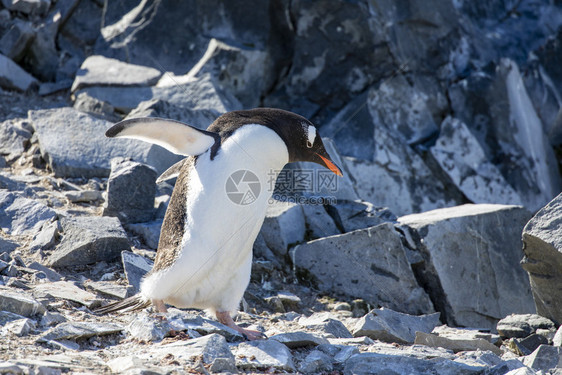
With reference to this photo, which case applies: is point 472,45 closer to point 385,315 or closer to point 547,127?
point 547,127

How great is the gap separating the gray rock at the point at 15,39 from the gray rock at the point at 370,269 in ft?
15.2

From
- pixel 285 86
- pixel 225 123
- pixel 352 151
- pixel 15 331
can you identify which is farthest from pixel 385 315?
pixel 285 86

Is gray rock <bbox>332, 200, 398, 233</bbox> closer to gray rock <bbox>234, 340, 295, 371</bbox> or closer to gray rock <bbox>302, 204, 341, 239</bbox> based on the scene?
gray rock <bbox>302, 204, 341, 239</bbox>

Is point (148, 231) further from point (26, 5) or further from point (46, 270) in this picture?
point (26, 5)

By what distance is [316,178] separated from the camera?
5551 millimetres

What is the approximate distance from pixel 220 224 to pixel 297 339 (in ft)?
2.22

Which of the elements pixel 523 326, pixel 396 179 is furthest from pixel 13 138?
pixel 523 326

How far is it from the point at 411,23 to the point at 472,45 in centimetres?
96

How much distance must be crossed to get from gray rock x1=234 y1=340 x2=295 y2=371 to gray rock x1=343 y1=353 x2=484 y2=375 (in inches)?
10.7

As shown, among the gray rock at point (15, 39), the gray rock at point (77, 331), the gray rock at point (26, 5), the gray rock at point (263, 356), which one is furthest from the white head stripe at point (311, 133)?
the gray rock at point (26, 5)

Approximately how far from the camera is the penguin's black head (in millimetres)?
3453

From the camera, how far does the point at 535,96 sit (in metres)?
8.69

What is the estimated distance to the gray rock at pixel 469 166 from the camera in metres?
7.47

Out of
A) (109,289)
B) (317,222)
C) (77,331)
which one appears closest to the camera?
(77,331)
